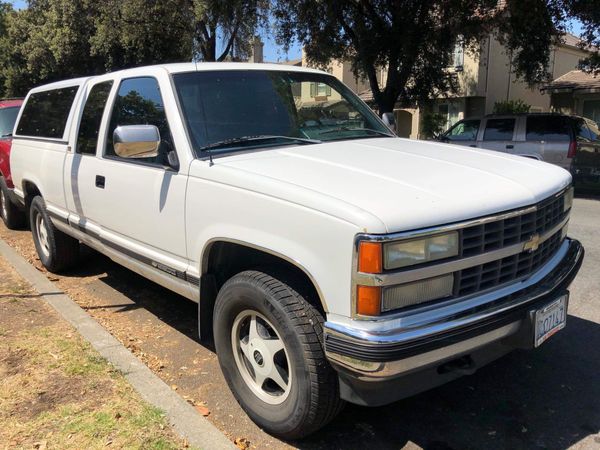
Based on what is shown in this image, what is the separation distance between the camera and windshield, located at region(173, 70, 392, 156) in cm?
337

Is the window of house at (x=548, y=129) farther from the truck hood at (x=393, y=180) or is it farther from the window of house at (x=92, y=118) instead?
the window of house at (x=92, y=118)

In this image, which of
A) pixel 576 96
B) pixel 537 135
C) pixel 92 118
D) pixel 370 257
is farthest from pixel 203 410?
pixel 576 96

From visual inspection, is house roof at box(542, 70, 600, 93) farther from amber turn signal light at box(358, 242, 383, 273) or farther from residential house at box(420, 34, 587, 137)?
amber turn signal light at box(358, 242, 383, 273)

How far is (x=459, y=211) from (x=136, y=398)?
216 cm

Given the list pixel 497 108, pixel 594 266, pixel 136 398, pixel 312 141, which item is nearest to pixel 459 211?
pixel 312 141

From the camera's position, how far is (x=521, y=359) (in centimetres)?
380

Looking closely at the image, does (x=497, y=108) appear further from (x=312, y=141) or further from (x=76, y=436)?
(x=76, y=436)

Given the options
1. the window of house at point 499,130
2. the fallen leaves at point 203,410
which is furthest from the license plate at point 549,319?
the window of house at point 499,130

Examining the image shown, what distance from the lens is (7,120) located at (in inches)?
335

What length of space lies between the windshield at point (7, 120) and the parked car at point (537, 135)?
964 centimetres

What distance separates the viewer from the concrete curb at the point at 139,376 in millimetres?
2896

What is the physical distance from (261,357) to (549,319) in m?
1.56

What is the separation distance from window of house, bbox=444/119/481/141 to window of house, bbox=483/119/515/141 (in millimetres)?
291

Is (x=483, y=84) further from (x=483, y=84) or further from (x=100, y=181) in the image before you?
(x=100, y=181)
